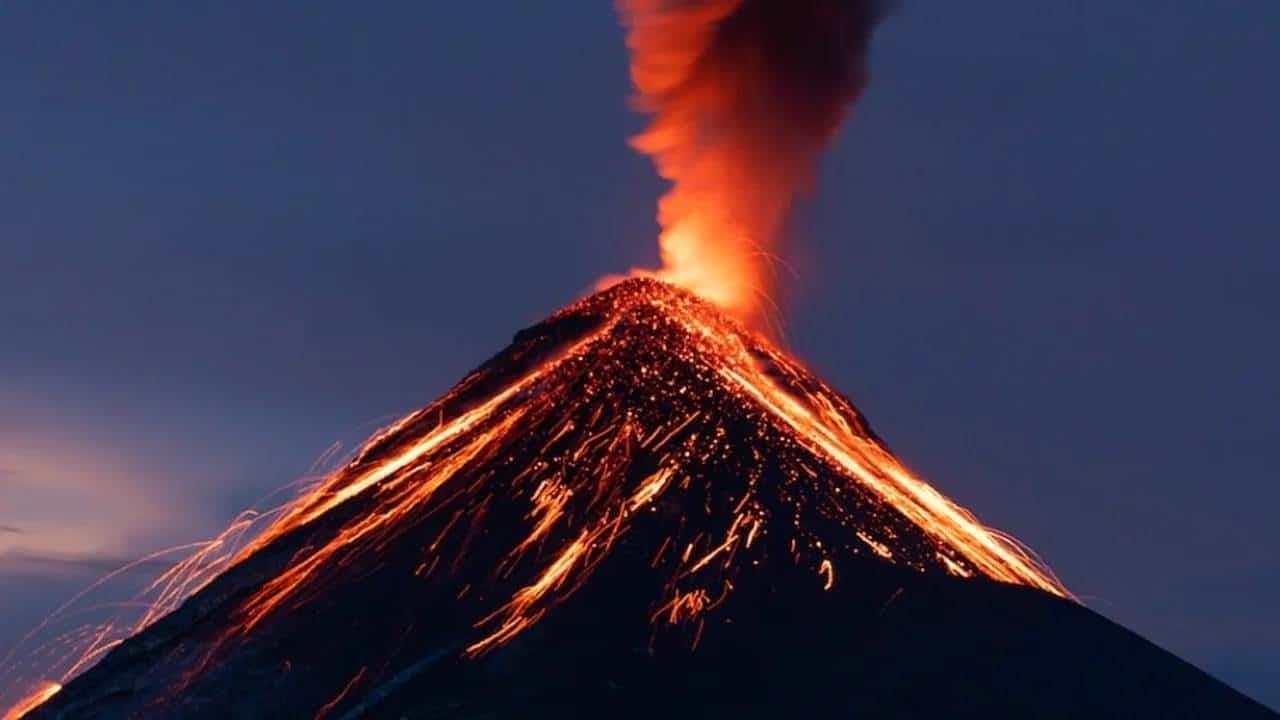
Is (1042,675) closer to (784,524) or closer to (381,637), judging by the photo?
(784,524)

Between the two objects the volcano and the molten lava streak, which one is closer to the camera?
the volcano

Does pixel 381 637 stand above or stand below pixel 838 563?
below

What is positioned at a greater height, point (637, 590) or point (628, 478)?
point (628, 478)

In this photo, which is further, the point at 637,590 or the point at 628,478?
the point at 628,478

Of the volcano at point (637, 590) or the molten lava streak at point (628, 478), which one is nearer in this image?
the volcano at point (637, 590)

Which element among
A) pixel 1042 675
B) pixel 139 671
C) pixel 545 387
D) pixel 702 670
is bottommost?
pixel 139 671

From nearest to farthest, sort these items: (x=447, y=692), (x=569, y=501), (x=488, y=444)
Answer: (x=447, y=692) < (x=569, y=501) < (x=488, y=444)

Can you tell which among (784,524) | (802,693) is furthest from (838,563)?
(802,693)

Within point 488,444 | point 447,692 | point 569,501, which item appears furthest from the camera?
point 488,444
